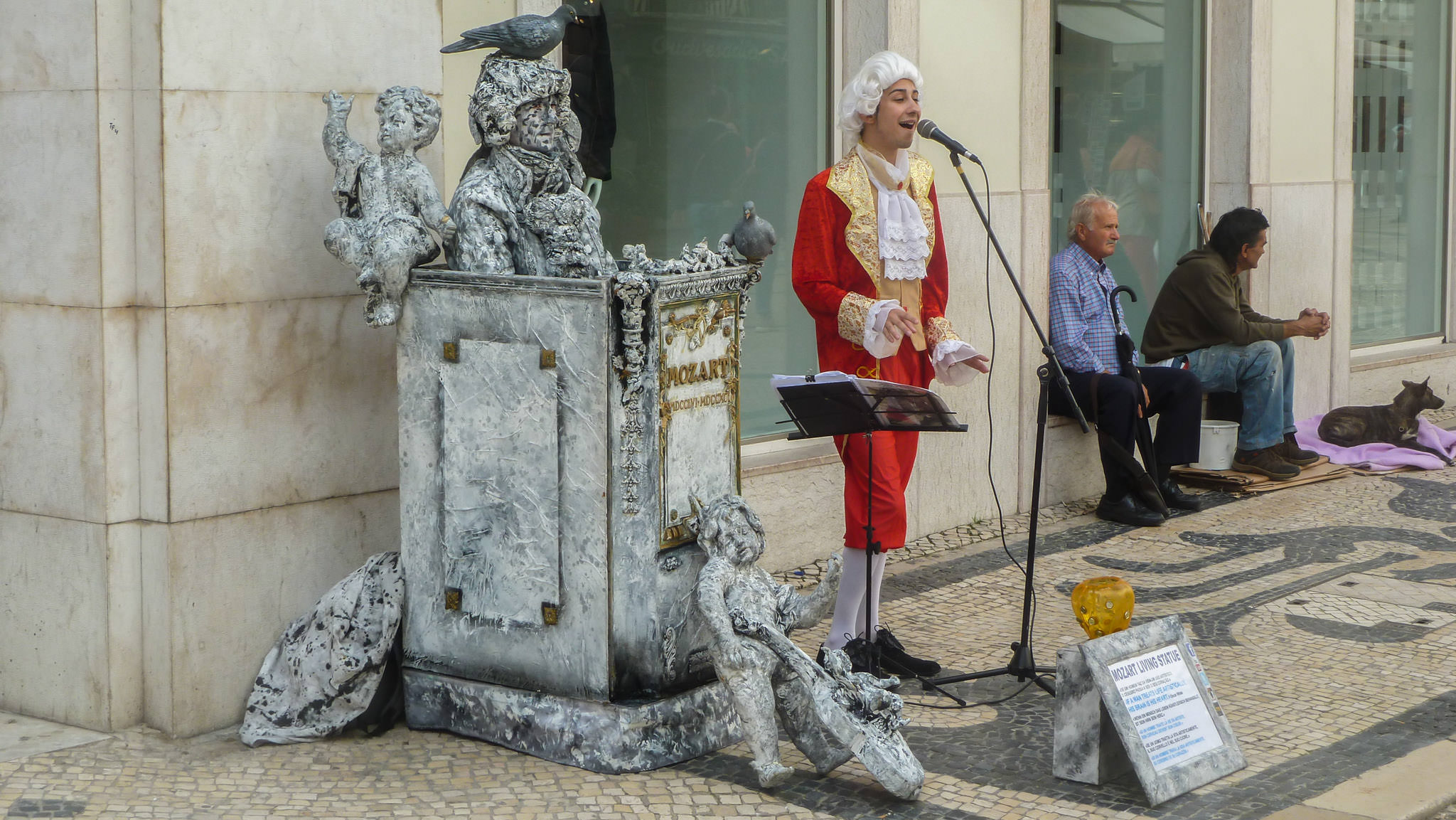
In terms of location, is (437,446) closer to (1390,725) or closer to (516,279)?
(516,279)

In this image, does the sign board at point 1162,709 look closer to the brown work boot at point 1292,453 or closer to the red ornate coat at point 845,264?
the red ornate coat at point 845,264

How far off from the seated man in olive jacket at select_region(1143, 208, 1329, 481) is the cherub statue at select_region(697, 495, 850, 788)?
502 cm

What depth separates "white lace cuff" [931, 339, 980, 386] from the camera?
18.1ft

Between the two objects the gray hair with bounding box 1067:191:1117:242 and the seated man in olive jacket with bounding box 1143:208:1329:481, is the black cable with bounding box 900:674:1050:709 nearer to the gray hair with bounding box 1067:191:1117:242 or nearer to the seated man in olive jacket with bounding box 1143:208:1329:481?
the gray hair with bounding box 1067:191:1117:242

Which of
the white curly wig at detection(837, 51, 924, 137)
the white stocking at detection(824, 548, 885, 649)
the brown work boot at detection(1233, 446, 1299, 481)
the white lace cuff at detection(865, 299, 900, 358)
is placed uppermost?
the white curly wig at detection(837, 51, 924, 137)

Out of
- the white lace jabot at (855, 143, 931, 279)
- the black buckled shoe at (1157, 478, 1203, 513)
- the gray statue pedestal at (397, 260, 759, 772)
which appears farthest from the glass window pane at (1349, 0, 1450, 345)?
the gray statue pedestal at (397, 260, 759, 772)

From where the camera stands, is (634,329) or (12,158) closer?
(634,329)

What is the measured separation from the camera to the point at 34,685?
5199mm

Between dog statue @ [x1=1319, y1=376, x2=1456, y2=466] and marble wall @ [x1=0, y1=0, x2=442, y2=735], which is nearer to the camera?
marble wall @ [x1=0, y1=0, x2=442, y2=735]

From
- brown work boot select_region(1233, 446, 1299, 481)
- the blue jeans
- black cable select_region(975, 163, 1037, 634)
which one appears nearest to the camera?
black cable select_region(975, 163, 1037, 634)

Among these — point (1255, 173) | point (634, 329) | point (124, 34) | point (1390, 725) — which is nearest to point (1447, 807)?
point (1390, 725)

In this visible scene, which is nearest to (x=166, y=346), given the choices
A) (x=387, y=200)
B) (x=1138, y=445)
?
(x=387, y=200)

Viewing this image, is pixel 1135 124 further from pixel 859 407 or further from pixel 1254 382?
pixel 859 407

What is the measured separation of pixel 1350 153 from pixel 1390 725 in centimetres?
634
